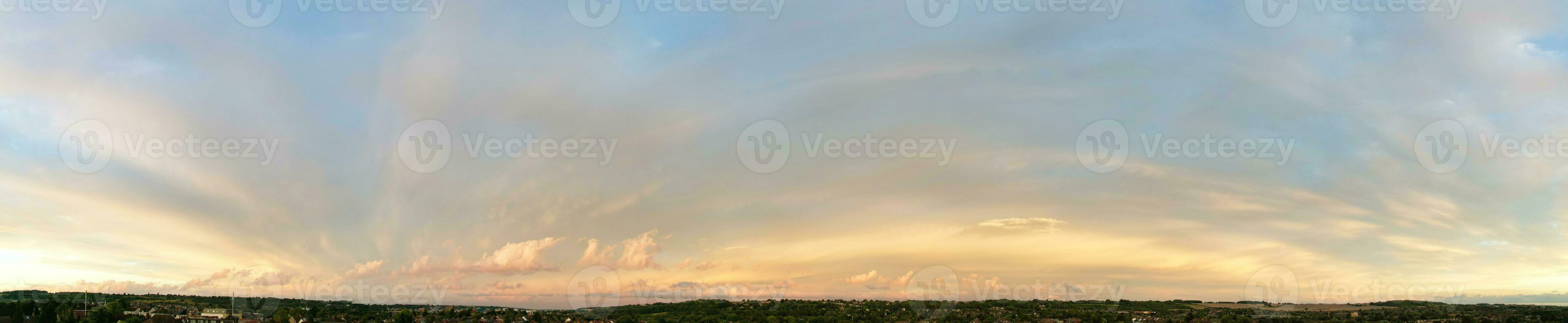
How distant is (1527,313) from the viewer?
12562 cm

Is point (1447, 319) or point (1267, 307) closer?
point (1447, 319)

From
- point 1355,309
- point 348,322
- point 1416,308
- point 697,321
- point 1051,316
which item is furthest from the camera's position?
point 1355,309

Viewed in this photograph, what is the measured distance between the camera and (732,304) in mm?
164750

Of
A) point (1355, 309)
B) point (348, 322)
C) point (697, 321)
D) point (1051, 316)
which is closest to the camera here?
point (348, 322)

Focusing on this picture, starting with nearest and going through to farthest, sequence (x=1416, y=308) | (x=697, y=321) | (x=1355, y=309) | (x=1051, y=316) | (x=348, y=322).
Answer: (x=348, y=322)
(x=697, y=321)
(x=1051, y=316)
(x=1416, y=308)
(x=1355, y=309)

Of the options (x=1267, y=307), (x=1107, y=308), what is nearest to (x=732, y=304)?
(x=1107, y=308)

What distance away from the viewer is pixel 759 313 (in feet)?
427

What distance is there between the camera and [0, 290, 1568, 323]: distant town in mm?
103062

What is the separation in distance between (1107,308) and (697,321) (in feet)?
298

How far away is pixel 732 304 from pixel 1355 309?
12043 cm

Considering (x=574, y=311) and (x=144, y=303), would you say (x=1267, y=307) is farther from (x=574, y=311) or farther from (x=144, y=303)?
(x=144, y=303)

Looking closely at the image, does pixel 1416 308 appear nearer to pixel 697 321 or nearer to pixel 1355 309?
pixel 1355 309

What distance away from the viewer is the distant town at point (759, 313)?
10306 cm

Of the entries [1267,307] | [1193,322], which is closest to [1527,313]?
[1267,307]
